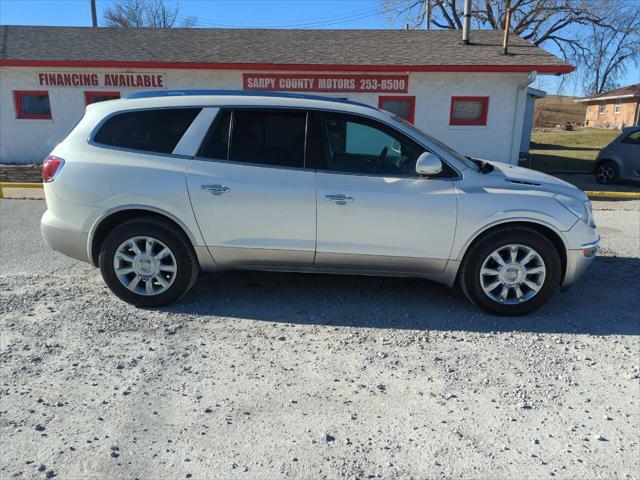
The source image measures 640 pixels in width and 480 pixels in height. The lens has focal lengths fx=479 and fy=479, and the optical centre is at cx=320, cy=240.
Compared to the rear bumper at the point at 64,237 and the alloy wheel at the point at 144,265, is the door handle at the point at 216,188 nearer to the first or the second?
the alloy wheel at the point at 144,265

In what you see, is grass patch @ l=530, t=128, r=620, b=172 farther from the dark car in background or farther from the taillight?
the taillight

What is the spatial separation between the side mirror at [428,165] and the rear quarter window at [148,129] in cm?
195

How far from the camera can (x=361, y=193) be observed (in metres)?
3.96

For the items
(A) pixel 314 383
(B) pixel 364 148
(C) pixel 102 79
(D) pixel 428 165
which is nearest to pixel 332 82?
(C) pixel 102 79

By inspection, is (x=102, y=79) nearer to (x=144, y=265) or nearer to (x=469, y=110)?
(x=469, y=110)

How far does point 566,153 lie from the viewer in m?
21.2

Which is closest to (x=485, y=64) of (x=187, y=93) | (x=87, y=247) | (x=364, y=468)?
(x=187, y=93)

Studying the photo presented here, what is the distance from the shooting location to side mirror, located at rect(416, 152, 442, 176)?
390 cm

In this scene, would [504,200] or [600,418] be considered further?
[504,200]

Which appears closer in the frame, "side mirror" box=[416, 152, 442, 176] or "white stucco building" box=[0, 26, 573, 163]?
"side mirror" box=[416, 152, 442, 176]

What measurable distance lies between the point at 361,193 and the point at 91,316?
2.50 metres

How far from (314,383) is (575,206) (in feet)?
8.90

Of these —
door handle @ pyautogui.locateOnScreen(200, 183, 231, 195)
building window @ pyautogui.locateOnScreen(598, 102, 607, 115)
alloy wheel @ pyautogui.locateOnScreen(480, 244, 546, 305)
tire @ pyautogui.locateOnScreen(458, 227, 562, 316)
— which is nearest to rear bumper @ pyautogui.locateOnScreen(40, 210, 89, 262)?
door handle @ pyautogui.locateOnScreen(200, 183, 231, 195)

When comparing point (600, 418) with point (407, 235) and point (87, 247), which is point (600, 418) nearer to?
point (407, 235)
